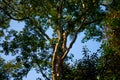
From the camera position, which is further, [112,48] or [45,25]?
[45,25]

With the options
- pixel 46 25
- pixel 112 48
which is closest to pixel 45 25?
pixel 46 25

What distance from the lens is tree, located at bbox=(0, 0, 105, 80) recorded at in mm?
24547

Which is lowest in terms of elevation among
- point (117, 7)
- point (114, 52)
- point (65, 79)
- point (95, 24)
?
point (114, 52)

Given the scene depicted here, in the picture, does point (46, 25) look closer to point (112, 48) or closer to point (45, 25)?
point (45, 25)

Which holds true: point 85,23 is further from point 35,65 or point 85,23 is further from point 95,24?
point 35,65

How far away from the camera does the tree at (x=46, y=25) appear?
24.5 metres

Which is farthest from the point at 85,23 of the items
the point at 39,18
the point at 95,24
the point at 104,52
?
the point at 104,52

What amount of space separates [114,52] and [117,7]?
8.11 meters

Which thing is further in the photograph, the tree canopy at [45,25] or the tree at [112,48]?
the tree canopy at [45,25]

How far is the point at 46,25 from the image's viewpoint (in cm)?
2658

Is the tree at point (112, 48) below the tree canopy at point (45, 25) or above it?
below

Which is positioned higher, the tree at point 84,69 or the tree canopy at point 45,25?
the tree canopy at point 45,25

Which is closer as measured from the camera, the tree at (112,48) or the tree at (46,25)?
the tree at (112,48)

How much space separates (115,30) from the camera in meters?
16.1
